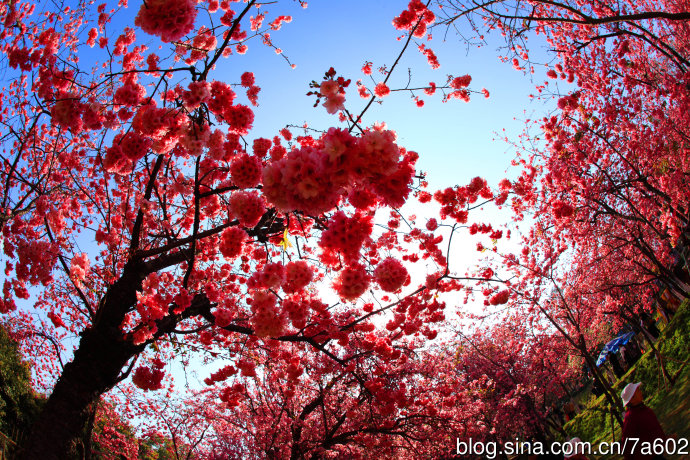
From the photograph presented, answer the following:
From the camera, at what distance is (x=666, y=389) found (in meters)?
9.89

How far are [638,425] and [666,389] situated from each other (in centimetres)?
712

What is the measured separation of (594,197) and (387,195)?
9439 millimetres

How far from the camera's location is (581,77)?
9.60 m

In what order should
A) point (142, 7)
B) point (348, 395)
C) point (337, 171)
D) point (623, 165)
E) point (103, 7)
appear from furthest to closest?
point (348, 395), point (623, 165), point (103, 7), point (142, 7), point (337, 171)

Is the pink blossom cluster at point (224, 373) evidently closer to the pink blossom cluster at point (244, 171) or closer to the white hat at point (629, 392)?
the pink blossom cluster at point (244, 171)

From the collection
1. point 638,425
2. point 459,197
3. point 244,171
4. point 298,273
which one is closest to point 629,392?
point 638,425

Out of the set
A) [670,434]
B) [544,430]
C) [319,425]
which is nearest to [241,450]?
[319,425]

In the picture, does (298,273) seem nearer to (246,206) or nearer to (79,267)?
(246,206)

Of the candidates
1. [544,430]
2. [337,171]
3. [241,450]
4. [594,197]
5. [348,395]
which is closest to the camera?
[337,171]

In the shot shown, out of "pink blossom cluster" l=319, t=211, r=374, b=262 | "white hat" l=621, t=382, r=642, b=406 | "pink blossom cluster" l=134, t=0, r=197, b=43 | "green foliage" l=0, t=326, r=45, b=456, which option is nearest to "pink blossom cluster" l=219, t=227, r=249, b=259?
"pink blossom cluster" l=319, t=211, r=374, b=262

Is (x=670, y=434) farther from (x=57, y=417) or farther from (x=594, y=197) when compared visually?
(x=57, y=417)

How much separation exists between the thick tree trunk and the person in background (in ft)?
22.2

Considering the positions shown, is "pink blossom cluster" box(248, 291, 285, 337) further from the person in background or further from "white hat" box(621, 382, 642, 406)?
"white hat" box(621, 382, 642, 406)

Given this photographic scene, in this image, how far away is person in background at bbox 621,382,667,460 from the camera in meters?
4.71
